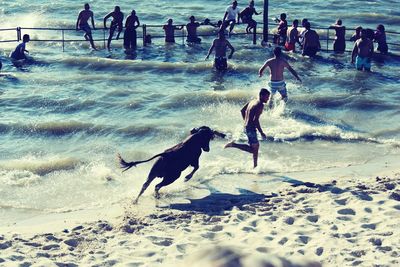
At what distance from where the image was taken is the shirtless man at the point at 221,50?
18844 millimetres

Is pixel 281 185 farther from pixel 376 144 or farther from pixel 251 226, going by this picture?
pixel 376 144

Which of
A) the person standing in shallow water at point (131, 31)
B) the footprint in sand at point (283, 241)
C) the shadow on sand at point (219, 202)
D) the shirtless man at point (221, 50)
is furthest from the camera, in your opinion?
the person standing in shallow water at point (131, 31)

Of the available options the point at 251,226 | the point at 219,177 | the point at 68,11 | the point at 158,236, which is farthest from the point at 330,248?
the point at 68,11

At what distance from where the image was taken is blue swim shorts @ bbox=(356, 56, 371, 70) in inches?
767

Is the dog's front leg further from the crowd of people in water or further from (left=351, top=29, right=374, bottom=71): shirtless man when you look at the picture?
(left=351, top=29, right=374, bottom=71): shirtless man

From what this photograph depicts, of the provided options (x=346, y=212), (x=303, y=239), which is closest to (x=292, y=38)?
(x=346, y=212)

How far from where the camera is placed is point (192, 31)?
2323 cm

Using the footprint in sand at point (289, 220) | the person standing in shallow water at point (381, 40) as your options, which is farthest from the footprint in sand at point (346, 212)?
the person standing in shallow water at point (381, 40)

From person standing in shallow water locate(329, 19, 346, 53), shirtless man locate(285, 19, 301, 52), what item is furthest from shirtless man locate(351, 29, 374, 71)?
shirtless man locate(285, 19, 301, 52)

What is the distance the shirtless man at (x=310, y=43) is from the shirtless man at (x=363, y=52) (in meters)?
1.46

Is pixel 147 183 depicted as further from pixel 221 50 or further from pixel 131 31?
pixel 131 31

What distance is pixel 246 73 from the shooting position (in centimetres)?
2012

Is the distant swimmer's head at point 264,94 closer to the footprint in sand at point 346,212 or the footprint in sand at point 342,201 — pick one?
Answer: the footprint in sand at point 342,201

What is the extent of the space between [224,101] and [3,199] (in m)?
7.00
